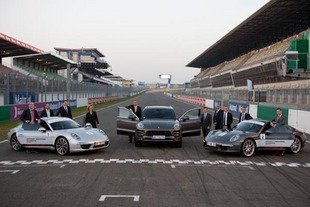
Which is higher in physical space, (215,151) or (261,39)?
(261,39)

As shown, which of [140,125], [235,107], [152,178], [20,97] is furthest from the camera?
[235,107]

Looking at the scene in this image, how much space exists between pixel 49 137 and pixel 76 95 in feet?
112

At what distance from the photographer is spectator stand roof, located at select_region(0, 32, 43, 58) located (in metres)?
44.7

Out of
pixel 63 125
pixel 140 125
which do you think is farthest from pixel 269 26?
pixel 63 125

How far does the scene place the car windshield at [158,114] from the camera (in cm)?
1571

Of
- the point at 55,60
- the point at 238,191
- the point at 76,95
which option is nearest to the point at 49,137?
the point at 238,191

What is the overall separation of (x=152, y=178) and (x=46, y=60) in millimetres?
59013

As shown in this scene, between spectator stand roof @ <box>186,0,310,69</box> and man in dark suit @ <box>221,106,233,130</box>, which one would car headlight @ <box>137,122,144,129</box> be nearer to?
man in dark suit @ <box>221,106,233,130</box>

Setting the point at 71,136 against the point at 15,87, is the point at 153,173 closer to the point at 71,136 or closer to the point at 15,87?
the point at 71,136

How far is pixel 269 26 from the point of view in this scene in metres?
51.7

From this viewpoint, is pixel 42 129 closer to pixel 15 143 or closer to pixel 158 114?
pixel 15 143

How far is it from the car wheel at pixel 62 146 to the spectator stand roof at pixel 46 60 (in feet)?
144

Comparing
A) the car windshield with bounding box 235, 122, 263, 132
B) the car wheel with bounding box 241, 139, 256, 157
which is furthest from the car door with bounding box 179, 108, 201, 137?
the car wheel with bounding box 241, 139, 256, 157

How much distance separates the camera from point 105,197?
7578mm
